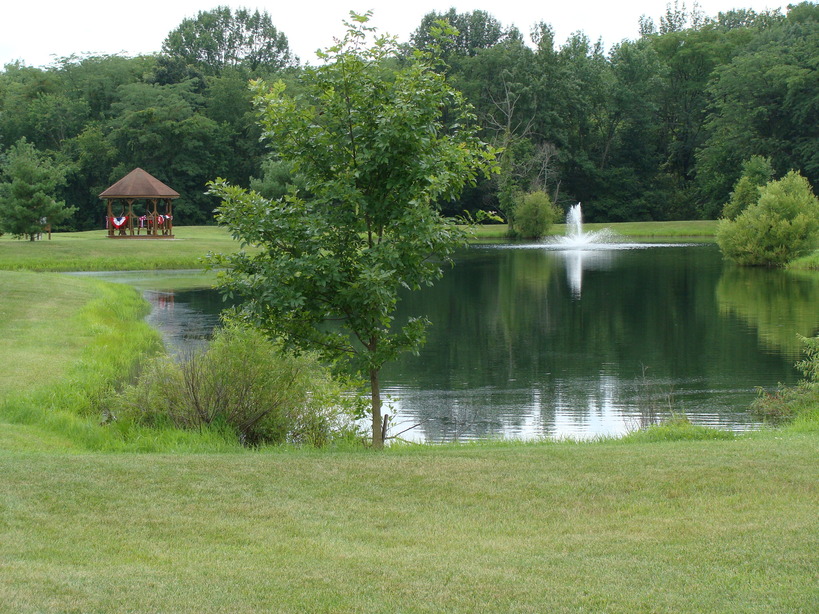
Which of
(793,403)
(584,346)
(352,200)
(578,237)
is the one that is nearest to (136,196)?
(578,237)

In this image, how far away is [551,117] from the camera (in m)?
83.7

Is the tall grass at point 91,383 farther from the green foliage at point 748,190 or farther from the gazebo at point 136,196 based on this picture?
the green foliage at point 748,190

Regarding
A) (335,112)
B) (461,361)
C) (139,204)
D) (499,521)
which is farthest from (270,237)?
(139,204)

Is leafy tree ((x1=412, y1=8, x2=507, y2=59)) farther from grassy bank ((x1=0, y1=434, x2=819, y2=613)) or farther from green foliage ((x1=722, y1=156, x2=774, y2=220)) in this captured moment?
grassy bank ((x1=0, y1=434, x2=819, y2=613))

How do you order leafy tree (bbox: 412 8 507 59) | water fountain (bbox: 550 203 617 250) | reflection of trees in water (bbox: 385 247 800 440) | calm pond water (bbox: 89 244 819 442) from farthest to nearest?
1. leafy tree (bbox: 412 8 507 59)
2. water fountain (bbox: 550 203 617 250)
3. reflection of trees in water (bbox: 385 247 800 440)
4. calm pond water (bbox: 89 244 819 442)

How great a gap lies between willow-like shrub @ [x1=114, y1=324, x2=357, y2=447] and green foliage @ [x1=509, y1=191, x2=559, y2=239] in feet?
203

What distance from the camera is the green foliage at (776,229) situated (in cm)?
4531

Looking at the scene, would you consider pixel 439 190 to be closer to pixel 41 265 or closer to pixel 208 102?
pixel 41 265

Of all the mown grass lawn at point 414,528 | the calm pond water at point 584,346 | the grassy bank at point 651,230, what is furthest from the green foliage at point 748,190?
the mown grass lawn at point 414,528

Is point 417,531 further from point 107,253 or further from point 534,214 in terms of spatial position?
point 534,214

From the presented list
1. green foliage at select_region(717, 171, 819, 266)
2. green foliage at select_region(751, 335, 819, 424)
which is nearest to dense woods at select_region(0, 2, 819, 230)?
green foliage at select_region(717, 171, 819, 266)

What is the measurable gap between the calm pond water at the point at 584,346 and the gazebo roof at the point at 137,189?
13.2m

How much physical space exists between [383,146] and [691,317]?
793 inches

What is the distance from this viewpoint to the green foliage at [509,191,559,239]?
7338cm
